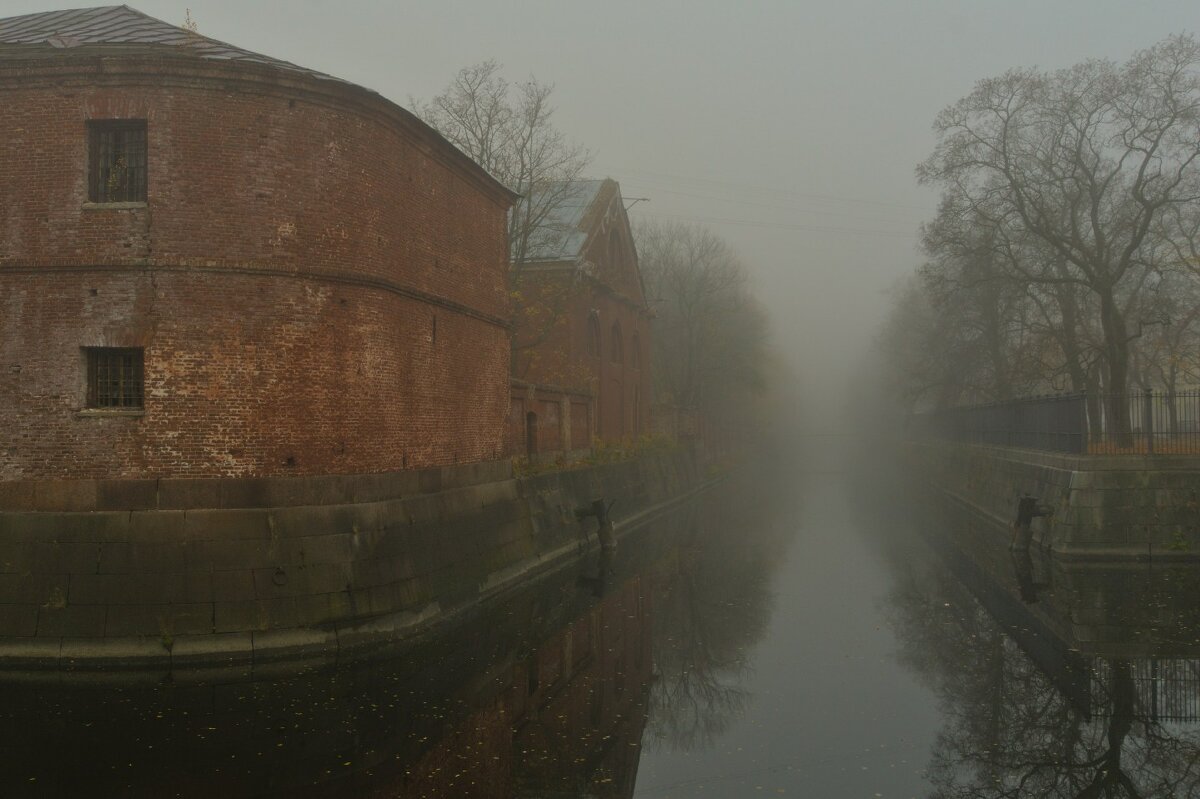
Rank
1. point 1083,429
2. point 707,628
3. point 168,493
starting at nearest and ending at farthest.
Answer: point 168,493, point 707,628, point 1083,429

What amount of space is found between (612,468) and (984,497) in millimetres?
12378

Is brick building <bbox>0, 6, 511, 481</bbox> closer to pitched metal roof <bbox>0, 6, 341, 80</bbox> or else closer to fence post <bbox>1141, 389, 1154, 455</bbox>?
pitched metal roof <bbox>0, 6, 341, 80</bbox>

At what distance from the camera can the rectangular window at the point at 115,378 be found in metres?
13.5

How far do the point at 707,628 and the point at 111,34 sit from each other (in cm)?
1247

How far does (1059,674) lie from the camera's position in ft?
38.6

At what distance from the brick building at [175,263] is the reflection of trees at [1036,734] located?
867 cm

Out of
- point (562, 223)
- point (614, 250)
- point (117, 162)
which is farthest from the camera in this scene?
point (614, 250)

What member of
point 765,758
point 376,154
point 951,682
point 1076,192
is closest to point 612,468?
point 1076,192

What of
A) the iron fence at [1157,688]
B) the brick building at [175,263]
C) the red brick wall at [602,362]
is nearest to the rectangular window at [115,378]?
the brick building at [175,263]

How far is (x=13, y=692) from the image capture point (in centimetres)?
1103

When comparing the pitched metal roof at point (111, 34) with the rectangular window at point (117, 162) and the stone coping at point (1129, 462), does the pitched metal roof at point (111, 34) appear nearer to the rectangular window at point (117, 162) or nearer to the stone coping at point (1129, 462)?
the rectangular window at point (117, 162)

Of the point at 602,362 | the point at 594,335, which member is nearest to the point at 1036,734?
the point at 602,362

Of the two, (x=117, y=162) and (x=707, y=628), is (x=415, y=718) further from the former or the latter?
(x=117, y=162)

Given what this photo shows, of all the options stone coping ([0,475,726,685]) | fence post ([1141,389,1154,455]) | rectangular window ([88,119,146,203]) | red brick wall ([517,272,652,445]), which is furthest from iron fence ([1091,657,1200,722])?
red brick wall ([517,272,652,445])
